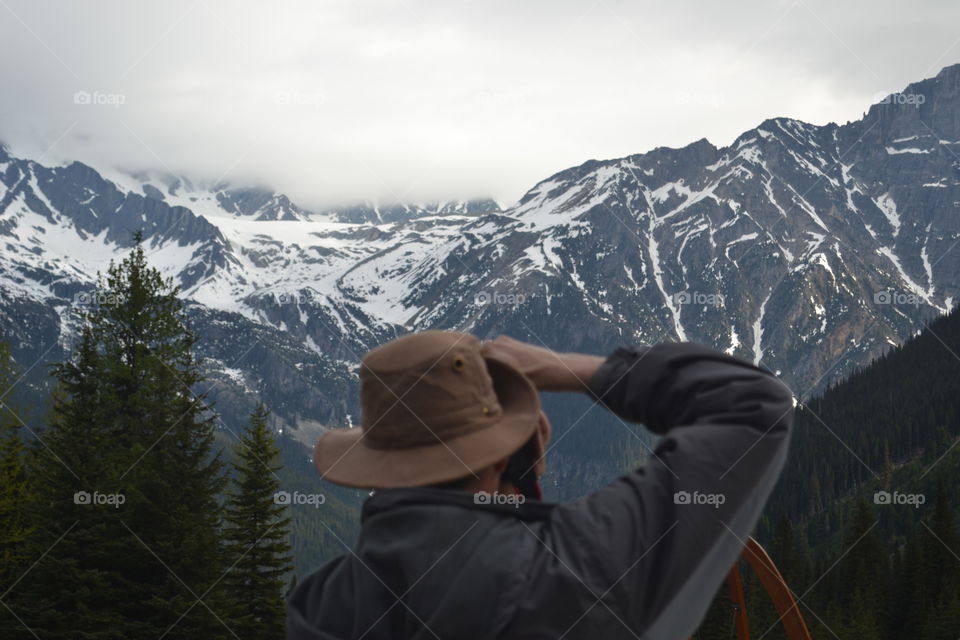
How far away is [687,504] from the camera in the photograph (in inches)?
118

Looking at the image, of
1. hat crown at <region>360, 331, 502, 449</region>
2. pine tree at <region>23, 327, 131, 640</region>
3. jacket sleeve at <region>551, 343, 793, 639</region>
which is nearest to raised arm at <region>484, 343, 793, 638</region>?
jacket sleeve at <region>551, 343, 793, 639</region>

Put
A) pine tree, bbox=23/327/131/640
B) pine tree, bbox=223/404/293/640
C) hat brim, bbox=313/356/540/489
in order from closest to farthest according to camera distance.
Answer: hat brim, bbox=313/356/540/489, pine tree, bbox=23/327/131/640, pine tree, bbox=223/404/293/640

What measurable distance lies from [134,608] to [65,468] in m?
3.77

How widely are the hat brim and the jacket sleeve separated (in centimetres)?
34

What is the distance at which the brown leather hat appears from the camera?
3229 mm

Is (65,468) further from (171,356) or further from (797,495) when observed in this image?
(797,495)

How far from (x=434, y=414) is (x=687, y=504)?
3.13ft

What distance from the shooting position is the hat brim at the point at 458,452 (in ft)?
10.5

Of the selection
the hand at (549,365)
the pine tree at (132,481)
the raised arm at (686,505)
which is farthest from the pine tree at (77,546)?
the raised arm at (686,505)

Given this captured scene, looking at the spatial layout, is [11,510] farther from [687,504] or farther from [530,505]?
[687,504]

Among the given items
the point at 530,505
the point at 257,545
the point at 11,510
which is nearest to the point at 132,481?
the point at 11,510

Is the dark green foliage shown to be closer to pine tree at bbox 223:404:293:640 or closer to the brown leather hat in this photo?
pine tree at bbox 223:404:293:640

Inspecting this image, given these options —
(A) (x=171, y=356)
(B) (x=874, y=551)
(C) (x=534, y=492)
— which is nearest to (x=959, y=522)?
(B) (x=874, y=551)

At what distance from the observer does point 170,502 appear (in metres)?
22.8
